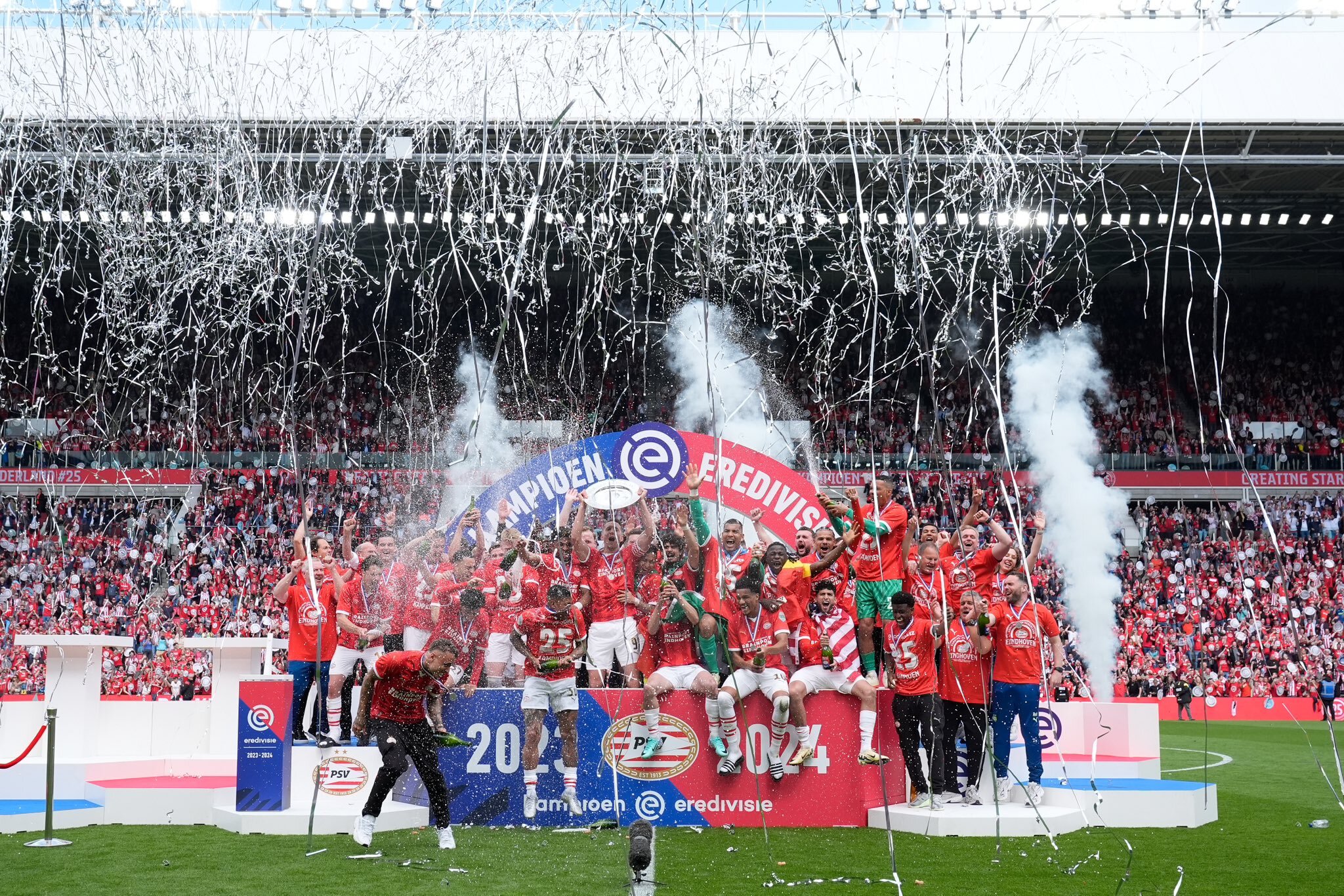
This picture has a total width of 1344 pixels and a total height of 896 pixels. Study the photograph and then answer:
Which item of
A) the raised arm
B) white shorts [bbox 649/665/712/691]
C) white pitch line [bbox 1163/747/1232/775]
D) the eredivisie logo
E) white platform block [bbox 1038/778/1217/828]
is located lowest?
white pitch line [bbox 1163/747/1232/775]

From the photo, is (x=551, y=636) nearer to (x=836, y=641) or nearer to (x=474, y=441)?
(x=836, y=641)

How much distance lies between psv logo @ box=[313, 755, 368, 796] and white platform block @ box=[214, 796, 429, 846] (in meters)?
0.21

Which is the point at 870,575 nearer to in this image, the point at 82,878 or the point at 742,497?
the point at 742,497

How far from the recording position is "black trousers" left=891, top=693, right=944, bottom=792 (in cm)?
820

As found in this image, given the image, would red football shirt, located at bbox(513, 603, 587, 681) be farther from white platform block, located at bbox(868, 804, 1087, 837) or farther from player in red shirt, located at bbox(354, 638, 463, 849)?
white platform block, located at bbox(868, 804, 1087, 837)

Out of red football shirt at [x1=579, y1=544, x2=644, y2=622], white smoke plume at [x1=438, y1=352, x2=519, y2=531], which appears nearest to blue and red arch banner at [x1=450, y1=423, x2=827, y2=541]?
red football shirt at [x1=579, y1=544, x2=644, y2=622]

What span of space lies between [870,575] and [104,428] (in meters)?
17.7

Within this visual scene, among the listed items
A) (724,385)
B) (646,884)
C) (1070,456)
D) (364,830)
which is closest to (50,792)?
(364,830)

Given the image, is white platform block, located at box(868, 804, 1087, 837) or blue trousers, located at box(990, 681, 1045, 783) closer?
white platform block, located at box(868, 804, 1087, 837)

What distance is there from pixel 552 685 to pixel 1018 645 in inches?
121

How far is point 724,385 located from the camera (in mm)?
21859

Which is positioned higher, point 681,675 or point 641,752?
point 681,675

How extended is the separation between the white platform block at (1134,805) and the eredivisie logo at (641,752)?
96.9 inches

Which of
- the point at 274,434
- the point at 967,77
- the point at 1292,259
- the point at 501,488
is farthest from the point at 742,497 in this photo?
the point at 1292,259
